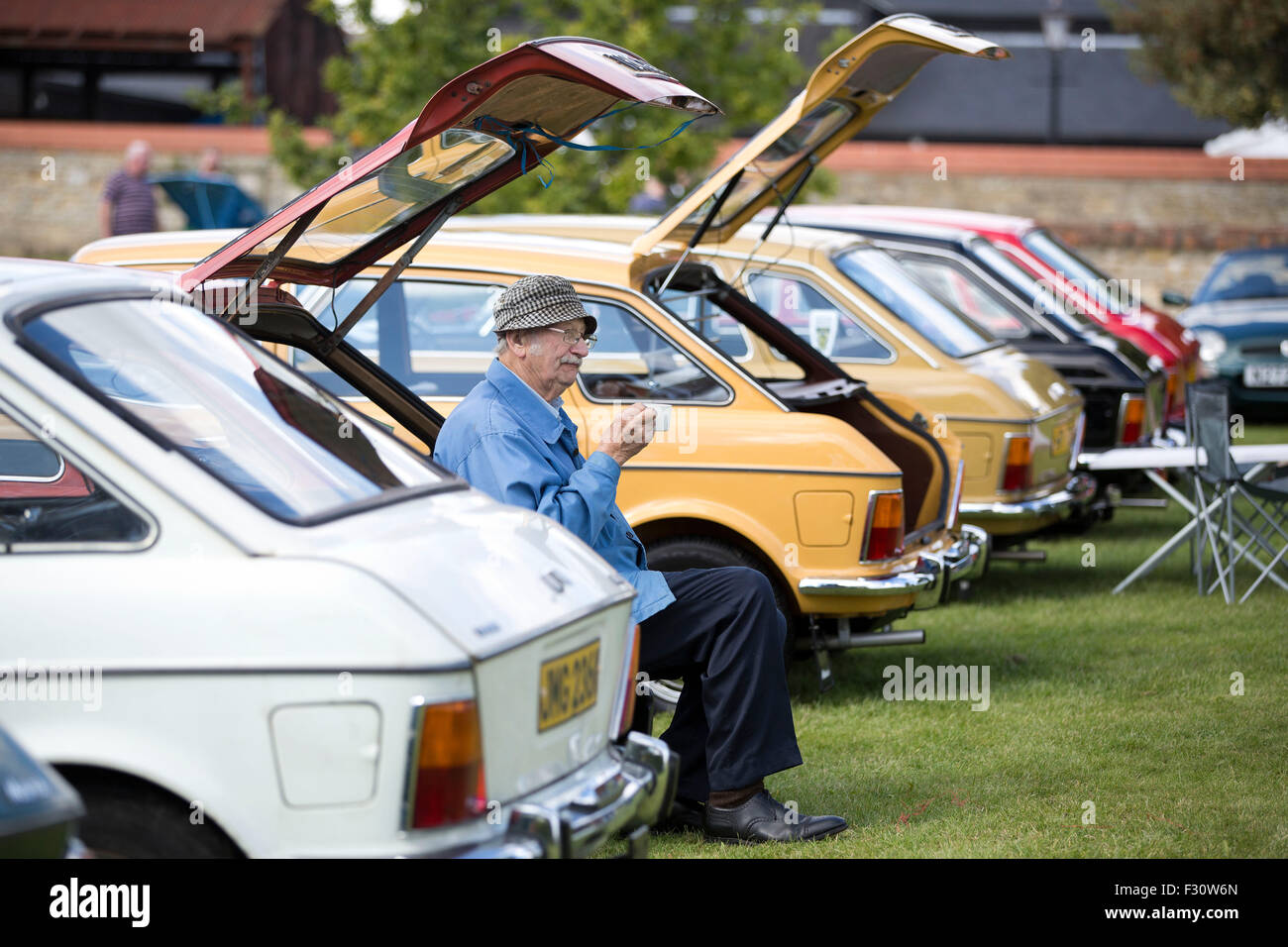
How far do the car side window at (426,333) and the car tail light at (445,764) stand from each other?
3.75 m

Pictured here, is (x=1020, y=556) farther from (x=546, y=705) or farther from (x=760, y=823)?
(x=546, y=705)

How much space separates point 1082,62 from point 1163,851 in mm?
26045

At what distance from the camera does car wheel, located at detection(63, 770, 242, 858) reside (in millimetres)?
2934

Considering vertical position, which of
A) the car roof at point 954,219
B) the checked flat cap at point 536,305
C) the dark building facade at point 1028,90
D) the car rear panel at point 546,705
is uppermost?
the dark building facade at point 1028,90

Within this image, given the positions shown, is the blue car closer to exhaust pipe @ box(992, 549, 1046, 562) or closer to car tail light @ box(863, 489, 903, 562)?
exhaust pipe @ box(992, 549, 1046, 562)

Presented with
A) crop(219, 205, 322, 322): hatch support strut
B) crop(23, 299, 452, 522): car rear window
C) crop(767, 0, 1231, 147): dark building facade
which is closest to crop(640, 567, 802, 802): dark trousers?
crop(23, 299, 452, 522): car rear window

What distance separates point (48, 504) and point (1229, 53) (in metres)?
16.9

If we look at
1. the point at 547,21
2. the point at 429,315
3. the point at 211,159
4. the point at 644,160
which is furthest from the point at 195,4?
the point at 429,315

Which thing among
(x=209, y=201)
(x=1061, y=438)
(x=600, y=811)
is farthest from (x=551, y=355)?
(x=209, y=201)

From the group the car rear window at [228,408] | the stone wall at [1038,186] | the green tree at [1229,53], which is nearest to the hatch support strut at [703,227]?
the car rear window at [228,408]

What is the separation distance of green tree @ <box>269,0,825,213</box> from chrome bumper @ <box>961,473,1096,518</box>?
6957mm

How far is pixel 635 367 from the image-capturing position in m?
6.63

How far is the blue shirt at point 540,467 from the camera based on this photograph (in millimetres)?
4336

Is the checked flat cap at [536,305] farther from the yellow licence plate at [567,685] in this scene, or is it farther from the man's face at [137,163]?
the man's face at [137,163]
